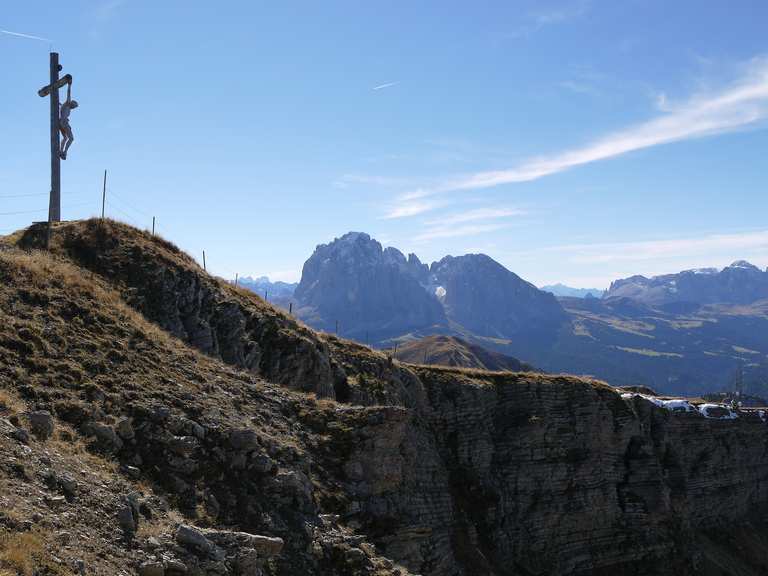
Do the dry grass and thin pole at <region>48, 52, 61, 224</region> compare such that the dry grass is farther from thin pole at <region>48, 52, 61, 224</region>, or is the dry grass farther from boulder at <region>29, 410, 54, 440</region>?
thin pole at <region>48, 52, 61, 224</region>

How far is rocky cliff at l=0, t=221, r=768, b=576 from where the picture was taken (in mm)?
18094

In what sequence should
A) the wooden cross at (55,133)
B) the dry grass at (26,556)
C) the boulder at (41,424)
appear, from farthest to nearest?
the wooden cross at (55,133) → the boulder at (41,424) → the dry grass at (26,556)

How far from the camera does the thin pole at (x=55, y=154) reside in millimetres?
36031

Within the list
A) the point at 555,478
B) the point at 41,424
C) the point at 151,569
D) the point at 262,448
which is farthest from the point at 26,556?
the point at 555,478

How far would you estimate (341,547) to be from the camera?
24125 millimetres

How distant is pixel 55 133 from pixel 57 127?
0.35 m

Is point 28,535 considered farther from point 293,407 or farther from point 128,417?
point 293,407

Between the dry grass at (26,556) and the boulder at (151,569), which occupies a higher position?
the dry grass at (26,556)

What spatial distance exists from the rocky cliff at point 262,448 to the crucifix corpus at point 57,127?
2.33 metres

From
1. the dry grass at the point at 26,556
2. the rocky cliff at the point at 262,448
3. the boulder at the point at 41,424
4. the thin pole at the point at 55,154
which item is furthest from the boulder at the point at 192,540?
the thin pole at the point at 55,154

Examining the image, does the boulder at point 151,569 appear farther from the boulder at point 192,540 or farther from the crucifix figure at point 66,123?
the crucifix figure at point 66,123

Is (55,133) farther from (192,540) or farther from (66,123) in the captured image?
(192,540)

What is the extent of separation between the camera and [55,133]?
36.5 metres

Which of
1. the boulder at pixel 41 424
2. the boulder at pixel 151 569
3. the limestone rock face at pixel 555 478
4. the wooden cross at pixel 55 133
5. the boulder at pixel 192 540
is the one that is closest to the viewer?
the boulder at pixel 151 569
